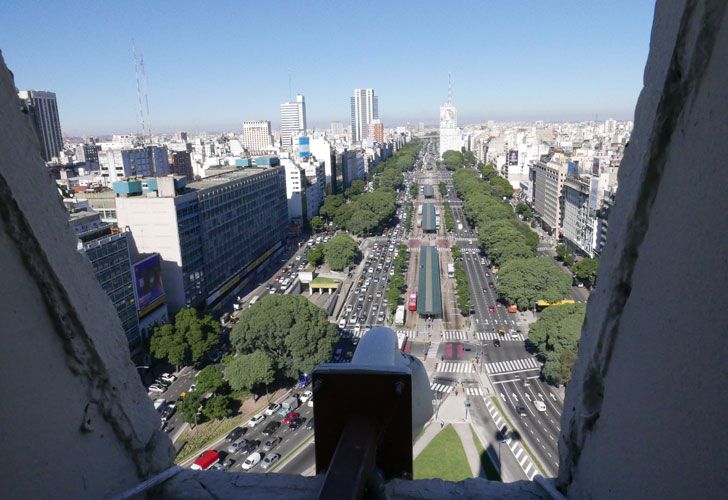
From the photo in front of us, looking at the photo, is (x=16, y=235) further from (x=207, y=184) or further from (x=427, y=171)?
(x=427, y=171)

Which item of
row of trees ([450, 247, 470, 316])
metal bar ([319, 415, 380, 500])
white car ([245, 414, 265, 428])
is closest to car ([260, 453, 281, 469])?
white car ([245, 414, 265, 428])

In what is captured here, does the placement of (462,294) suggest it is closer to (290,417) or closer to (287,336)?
(287,336)

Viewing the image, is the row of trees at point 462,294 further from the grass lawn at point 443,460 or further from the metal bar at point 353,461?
the metal bar at point 353,461

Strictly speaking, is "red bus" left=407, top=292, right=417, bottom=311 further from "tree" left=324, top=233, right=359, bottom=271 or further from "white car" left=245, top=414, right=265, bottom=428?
"white car" left=245, top=414, right=265, bottom=428

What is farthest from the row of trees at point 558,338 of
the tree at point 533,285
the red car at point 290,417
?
the red car at point 290,417

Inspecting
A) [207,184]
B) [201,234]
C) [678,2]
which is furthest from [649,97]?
[207,184]
